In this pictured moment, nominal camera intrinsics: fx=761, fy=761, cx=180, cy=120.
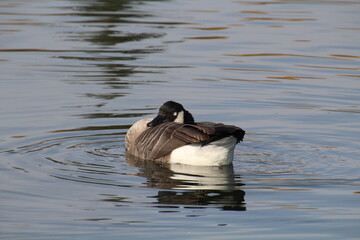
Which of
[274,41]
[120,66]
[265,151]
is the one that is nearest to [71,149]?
[265,151]

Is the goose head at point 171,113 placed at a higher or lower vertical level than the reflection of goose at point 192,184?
higher

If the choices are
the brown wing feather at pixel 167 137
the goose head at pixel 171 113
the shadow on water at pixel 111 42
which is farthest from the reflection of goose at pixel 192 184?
the shadow on water at pixel 111 42

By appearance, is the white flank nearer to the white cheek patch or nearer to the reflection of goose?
the reflection of goose

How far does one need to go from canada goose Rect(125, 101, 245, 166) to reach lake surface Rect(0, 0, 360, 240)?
0.75 ft

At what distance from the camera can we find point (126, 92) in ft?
46.2

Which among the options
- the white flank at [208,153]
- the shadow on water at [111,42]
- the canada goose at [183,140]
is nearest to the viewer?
the canada goose at [183,140]

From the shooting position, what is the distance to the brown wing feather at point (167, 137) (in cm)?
939

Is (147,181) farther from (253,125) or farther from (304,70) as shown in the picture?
(304,70)

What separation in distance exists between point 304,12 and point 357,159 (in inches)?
585

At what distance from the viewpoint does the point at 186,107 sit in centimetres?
1323

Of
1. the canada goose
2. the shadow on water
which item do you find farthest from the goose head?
the shadow on water

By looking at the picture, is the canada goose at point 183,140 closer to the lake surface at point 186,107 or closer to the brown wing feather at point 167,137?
the brown wing feather at point 167,137

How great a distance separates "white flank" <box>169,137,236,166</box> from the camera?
9.62m

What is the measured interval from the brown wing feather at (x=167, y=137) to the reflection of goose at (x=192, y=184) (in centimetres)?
16
